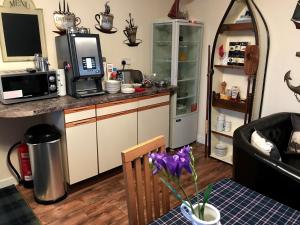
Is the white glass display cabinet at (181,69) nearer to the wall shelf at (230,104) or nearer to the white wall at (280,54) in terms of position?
the wall shelf at (230,104)

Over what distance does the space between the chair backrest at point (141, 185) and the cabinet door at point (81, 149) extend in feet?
4.04

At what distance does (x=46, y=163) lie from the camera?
2.26m

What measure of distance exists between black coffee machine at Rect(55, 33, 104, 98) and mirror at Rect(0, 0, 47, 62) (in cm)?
20

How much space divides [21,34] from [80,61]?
61 centimetres

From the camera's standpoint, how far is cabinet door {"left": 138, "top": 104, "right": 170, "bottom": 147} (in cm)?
294

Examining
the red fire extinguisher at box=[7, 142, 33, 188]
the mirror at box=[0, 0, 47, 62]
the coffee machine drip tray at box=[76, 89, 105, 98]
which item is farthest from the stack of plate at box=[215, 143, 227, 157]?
the mirror at box=[0, 0, 47, 62]

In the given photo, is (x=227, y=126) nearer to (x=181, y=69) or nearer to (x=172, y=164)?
(x=181, y=69)

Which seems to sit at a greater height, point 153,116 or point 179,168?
point 179,168

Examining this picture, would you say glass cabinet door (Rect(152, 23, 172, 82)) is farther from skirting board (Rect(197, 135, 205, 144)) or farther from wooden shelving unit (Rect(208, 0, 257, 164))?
skirting board (Rect(197, 135, 205, 144))

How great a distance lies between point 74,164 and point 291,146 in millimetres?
2130

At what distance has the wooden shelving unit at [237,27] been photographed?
9.02 ft

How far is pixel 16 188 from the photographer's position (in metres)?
2.58

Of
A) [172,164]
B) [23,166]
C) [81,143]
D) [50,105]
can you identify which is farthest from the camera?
[23,166]

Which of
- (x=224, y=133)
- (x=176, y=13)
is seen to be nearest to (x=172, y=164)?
(x=224, y=133)
